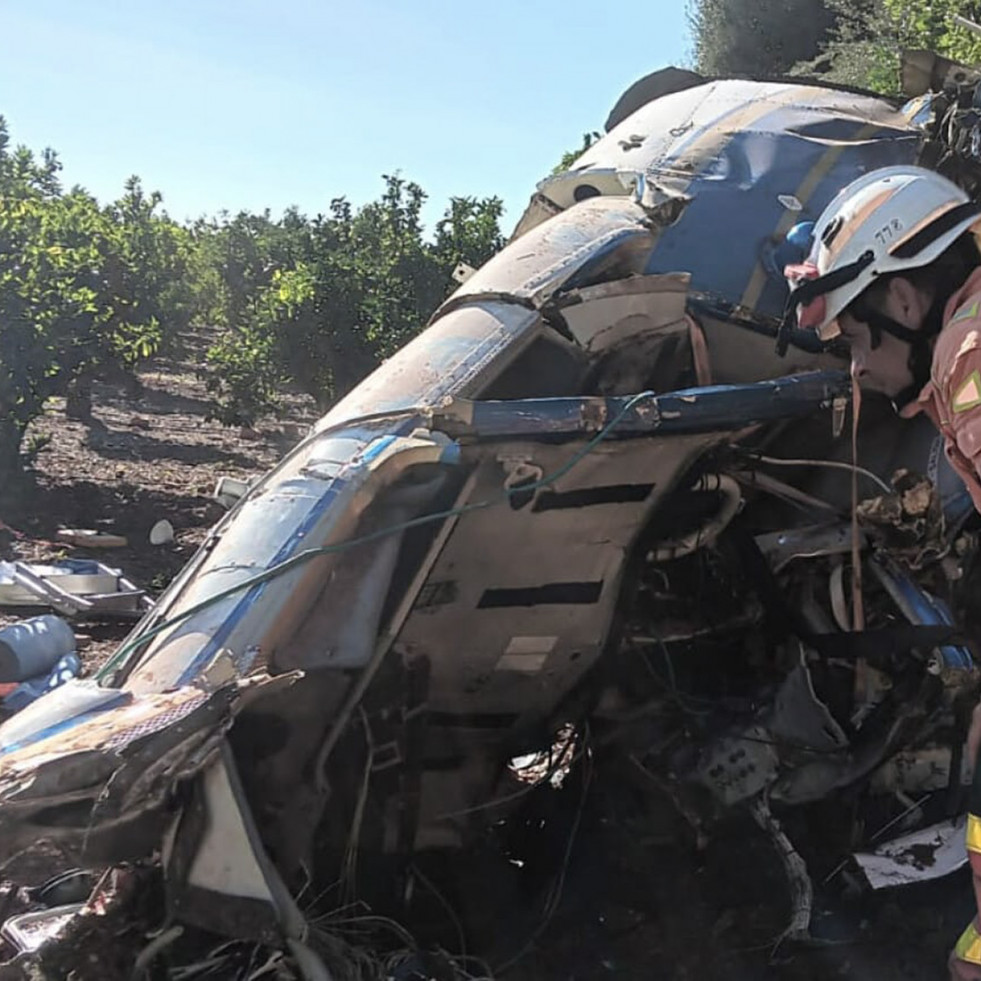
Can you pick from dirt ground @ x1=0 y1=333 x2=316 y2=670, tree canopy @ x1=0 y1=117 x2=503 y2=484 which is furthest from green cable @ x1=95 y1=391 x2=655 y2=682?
tree canopy @ x1=0 y1=117 x2=503 y2=484

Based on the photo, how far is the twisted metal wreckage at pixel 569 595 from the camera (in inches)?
98.3

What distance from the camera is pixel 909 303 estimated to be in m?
2.77

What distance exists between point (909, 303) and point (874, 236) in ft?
0.65

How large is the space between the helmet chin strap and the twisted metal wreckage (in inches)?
21.3

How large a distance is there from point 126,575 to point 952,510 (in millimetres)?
6191

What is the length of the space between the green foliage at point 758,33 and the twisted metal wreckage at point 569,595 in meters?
24.2

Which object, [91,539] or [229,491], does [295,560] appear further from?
[91,539]

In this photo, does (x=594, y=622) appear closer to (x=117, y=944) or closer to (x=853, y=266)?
(x=853, y=266)

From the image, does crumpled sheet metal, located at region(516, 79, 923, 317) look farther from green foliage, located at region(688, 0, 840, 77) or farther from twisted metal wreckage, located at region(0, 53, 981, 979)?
green foliage, located at region(688, 0, 840, 77)

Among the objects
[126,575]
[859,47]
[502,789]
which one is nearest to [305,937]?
[502,789]

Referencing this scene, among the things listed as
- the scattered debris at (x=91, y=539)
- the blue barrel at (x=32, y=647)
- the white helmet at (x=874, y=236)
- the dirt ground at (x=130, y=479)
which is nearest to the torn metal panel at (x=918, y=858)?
the white helmet at (x=874, y=236)

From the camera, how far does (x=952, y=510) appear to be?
3688 millimetres

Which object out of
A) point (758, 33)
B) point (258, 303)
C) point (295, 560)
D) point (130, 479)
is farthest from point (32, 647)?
point (758, 33)

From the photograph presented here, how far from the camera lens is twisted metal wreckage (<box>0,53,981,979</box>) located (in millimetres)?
2496
